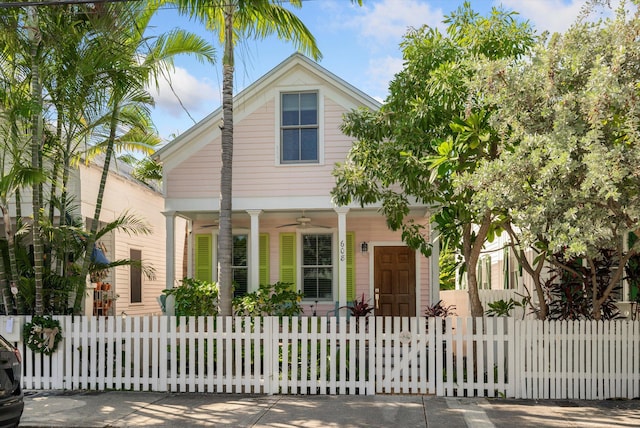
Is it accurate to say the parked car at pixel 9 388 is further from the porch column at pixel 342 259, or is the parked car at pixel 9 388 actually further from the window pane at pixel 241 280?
the window pane at pixel 241 280

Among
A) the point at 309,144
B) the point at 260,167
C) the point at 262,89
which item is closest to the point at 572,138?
the point at 309,144

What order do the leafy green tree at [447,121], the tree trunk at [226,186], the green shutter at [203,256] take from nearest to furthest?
1. the leafy green tree at [447,121]
2. the tree trunk at [226,186]
3. the green shutter at [203,256]

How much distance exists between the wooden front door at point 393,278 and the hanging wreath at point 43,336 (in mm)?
8170

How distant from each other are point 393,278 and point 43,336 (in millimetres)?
8640

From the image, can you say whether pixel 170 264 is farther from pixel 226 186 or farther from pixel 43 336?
pixel 43 336

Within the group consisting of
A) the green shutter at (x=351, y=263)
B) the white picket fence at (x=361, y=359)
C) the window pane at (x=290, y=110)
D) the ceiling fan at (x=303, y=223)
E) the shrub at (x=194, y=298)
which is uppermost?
the window pane at (x=290, y=110)

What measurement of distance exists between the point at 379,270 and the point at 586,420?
8526 millimetres

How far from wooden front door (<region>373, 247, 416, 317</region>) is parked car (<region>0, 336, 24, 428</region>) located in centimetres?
1039

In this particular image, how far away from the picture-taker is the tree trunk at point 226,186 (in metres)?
11.0

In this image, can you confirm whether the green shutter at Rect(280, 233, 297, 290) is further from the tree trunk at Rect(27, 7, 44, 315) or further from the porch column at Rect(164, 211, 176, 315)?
the tree trunk at Rect(27, 7, 44, 315)

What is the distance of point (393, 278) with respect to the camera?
16.2 meters

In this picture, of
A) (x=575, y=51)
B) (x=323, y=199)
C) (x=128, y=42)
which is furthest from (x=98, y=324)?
(x=575, y=51)

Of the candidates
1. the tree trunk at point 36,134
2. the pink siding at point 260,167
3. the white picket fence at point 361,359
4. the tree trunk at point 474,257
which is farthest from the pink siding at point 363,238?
the tree trunk at point 36,134

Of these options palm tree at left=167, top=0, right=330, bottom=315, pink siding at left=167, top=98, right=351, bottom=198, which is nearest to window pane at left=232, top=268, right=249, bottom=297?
pink siding at left=167, top=98, right=351, bottom=198
